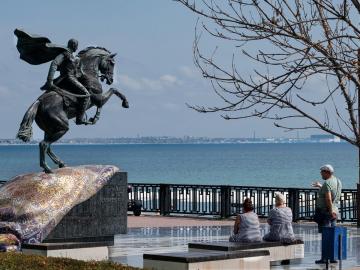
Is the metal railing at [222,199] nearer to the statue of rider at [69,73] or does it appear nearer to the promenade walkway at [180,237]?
the promenade walkway at [180,237]

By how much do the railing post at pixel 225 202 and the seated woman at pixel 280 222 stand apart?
12.5 m

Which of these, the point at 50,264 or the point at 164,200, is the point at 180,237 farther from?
the point at 50,264

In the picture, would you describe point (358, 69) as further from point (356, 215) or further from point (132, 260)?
point (356, 215)

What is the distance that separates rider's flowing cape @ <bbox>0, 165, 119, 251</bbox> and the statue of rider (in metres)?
1.53

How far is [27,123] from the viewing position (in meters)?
21.3

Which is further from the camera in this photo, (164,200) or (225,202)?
(164,200)

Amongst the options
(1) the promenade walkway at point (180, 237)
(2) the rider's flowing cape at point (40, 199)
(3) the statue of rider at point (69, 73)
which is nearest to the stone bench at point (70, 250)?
(1) the promenade walkway at point (180, 237)

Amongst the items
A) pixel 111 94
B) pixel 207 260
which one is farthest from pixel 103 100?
pixel 207 260

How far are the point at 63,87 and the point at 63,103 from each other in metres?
0.43

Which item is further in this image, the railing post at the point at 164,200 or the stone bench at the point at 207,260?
the railing post at the point at 164,200

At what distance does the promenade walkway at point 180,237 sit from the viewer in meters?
19.6

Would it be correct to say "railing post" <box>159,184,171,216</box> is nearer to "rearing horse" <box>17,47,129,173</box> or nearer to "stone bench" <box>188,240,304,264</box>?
"rearing horse" <box>17,47,129,173</box>

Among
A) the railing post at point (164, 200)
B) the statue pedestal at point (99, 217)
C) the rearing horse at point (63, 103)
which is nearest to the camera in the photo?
the statue pedestal at point (99, 217)

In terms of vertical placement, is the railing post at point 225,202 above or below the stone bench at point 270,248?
above
